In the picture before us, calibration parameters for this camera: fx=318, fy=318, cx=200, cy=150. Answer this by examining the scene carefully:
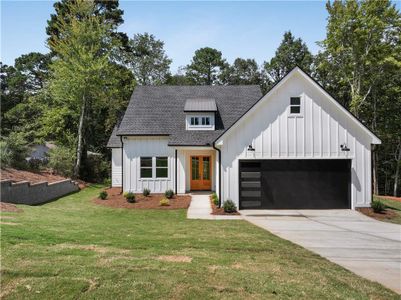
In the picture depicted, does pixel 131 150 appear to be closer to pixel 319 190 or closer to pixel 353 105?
pixel 319 190

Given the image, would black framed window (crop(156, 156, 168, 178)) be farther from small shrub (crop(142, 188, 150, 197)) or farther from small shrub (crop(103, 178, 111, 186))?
small shrub (crop(103, 178, 111, 186))

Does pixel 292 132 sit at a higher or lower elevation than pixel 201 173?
higher

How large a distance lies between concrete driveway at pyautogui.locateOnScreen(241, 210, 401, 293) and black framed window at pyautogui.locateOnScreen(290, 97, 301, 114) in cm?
481

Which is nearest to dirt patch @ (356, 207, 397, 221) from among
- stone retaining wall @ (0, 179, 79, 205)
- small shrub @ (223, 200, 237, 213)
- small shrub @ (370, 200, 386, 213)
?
small shrub @ (370, 200, 386, 213)

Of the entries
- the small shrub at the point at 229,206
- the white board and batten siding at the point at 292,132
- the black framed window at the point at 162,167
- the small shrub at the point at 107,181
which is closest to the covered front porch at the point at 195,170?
the black framed window at the point at 162,167

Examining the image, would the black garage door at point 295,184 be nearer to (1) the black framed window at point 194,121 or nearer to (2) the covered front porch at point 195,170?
(2) the covered front porch at point 195,170

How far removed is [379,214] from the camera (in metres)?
14.7

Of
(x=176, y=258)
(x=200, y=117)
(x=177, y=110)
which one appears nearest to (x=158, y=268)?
(x=176, y=258)

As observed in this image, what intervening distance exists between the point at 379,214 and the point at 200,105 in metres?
12.0

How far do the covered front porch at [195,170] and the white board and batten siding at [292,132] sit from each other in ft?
16.5

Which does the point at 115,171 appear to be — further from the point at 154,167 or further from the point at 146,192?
the point at 146,192

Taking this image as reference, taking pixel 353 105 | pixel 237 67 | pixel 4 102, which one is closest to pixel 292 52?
pixel 237 67

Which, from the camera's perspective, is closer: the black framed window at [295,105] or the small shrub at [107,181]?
the black framed window at [295,105]

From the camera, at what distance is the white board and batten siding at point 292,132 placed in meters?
15.3
